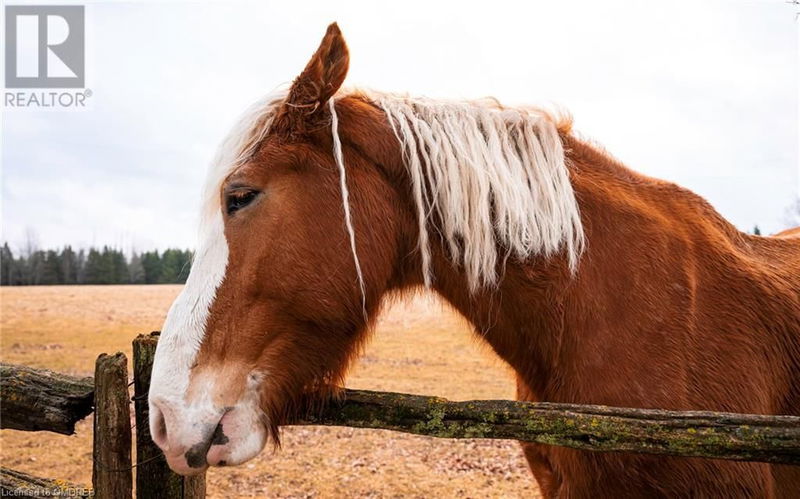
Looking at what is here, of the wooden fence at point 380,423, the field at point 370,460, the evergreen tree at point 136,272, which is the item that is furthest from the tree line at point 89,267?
the wooden fence at point 380,423

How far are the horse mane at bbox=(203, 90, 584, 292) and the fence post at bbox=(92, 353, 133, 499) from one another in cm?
85

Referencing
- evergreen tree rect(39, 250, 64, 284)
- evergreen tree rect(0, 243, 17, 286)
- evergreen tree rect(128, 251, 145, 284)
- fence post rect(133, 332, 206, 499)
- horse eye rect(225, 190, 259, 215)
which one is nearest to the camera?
horse eye rect(225, 190, 259, 215)

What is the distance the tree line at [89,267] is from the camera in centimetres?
6716

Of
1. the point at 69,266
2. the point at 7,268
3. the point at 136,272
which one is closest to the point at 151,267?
the point at 136,272

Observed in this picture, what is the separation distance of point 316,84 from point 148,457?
76.6 inches

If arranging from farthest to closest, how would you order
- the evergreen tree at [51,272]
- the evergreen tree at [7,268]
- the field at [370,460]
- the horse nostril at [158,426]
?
1. the evergreen tree at [51,272]
2. the evergreen tree at [7,268]
3. the field at [370,460]
4. the horse nostril at [158,426]

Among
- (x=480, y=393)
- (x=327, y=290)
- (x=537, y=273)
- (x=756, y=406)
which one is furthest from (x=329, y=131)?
(x=480, y=393)

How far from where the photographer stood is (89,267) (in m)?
66.9

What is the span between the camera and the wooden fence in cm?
190

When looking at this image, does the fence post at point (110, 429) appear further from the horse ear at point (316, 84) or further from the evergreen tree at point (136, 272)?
the evergreen tree at point (136, 272)

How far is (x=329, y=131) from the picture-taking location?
8.39ft

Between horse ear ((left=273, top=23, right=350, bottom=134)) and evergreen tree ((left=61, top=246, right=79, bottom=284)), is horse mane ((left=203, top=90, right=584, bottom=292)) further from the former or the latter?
evergreen tree ((left=61, top=246, right=79, bottom=284))

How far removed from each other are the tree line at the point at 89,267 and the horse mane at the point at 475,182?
2716 inches

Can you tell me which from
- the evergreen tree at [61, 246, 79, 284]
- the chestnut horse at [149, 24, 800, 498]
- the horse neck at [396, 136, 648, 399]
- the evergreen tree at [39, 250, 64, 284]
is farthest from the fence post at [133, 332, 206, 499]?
the evergreen tree at [39, 250, 64, 284]
